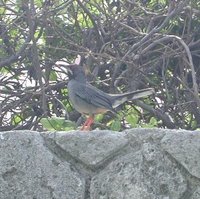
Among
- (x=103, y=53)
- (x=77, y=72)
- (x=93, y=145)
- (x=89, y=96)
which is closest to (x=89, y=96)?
(x=89, y=96)

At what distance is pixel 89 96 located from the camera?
233 inches

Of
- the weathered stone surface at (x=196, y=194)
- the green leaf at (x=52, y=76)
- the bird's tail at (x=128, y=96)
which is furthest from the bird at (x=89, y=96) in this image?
the weathered stone surface at (x=196, y=194)

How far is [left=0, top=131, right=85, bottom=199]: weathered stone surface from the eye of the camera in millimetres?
3480

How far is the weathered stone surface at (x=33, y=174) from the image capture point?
11.4 ft

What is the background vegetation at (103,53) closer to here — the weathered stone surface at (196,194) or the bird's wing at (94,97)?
the bird's wing at (94,97)

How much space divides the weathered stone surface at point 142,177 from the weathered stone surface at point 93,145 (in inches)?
2.0

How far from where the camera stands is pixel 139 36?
6457mm

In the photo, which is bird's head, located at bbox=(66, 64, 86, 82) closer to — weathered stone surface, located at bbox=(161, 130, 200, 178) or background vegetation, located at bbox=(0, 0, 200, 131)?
background vegetation, located at bbox=(0, 0, 200, 131)

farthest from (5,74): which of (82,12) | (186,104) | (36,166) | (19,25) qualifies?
(36,166)

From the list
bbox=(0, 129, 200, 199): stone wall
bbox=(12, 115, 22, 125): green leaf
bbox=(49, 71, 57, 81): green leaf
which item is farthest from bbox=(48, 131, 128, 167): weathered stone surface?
bbox=(49, 71, 57, 81): green leaf

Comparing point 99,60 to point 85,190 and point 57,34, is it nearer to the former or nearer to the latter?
point 57,34

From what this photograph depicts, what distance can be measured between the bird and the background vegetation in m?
0.18

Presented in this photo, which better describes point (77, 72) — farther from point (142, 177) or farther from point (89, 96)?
point (142, 177)

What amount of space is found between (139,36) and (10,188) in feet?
10.5
